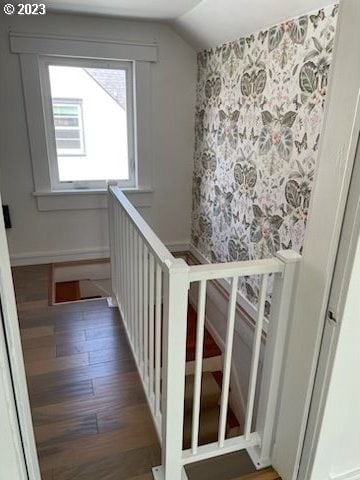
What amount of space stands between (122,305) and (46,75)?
2036 millimetres

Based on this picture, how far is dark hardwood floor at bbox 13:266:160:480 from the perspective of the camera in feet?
4.90

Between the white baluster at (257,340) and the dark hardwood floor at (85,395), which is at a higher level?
the white baluster at (257,340)

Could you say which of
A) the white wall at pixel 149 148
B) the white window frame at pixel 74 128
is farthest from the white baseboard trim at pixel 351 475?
the white window frame at pixel 74 128

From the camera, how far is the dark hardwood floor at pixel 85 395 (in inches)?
58.8

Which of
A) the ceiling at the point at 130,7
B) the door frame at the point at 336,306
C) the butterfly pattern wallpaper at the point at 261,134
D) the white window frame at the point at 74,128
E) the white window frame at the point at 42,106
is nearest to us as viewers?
the door frame at the point at 336,306

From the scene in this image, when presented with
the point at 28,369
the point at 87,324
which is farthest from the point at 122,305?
the point at 28,369

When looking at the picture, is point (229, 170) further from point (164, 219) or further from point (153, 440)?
point (153, 440)

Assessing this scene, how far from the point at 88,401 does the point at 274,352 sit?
3.43 feet

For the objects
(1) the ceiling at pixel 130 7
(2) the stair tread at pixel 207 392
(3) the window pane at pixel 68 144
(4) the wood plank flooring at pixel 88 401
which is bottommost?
(2) the stair tread at pixel 207 392

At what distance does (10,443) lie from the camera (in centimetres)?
81

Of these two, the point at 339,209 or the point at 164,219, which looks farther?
the point at 164,219

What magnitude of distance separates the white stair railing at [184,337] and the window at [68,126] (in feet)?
5.57

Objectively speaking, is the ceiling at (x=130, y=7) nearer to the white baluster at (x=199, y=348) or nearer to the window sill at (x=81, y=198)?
the window sill at (x=81, y=198)

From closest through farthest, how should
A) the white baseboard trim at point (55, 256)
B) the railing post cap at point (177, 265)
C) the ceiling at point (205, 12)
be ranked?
1. the railing post cap at point (177, 265)
2. the ceiling at point (205, 12)
3. the white baseboard trim at point (55, 256)
